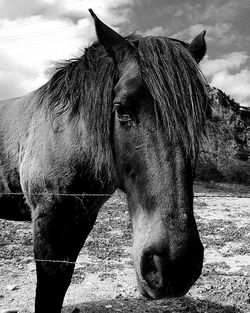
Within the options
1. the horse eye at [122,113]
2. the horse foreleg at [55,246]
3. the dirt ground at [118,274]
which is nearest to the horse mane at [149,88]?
the horse eye at [122,113]

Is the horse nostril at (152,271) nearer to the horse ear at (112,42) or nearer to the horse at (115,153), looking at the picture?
the horse at (115,153)

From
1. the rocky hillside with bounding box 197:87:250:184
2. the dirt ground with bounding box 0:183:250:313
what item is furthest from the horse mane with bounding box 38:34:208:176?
the rocky hillside with bounding box 197:87:250:184

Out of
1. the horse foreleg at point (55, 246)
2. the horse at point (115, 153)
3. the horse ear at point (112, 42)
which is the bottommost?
the horse foreleg at point (55, 246)

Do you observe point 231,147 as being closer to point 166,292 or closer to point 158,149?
point 158,149

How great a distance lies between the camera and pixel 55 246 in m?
2.68

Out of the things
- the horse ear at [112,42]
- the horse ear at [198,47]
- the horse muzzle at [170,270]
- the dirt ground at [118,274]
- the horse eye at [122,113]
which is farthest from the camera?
the dirt ground at [118,274]

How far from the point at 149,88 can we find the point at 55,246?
1432 millimetres

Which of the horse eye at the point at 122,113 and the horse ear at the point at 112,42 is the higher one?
the horse ear at the point at 112,42

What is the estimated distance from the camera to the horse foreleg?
8.64 feet

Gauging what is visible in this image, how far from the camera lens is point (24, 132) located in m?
3.05

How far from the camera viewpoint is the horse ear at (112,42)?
86.2 inches

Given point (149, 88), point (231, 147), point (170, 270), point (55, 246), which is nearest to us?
point (170, 270)

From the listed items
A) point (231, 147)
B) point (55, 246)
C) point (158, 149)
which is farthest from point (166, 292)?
point (231, 147)

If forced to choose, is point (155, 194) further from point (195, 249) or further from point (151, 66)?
point (151, 66)
